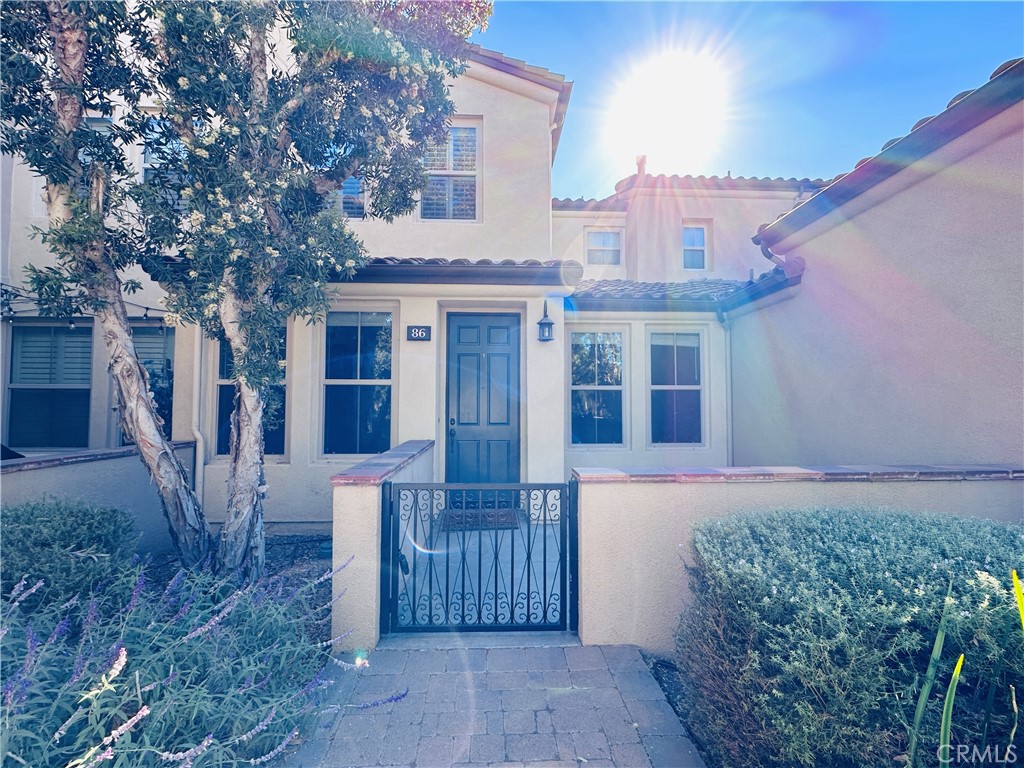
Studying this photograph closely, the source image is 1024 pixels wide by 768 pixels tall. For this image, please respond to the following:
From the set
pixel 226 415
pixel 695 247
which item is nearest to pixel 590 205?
pixel 695 247

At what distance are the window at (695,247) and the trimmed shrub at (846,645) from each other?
10.6m

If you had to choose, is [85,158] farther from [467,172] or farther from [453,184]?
[467,172]

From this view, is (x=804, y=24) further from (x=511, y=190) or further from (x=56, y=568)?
(x=56, y=568)

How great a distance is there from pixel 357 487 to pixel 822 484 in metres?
3.32

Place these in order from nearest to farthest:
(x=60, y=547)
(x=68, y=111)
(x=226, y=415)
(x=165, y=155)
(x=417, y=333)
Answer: (x=60, y=547), (x=68, y=111), (x=165, y=155), (x=417, y=333), (x=226, y=415)

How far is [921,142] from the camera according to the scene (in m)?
3.87

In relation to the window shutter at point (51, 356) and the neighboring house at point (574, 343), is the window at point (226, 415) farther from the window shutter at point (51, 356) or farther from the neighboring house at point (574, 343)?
the window shutter at point (51, 356)

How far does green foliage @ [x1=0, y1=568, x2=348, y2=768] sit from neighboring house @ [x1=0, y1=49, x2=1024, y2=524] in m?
3.15

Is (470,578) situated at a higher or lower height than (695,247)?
lower

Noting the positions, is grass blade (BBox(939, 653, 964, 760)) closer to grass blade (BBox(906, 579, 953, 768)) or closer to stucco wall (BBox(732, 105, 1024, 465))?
grass blade (BBox(906, 579, 953, 768))

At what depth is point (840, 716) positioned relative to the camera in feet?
6.16

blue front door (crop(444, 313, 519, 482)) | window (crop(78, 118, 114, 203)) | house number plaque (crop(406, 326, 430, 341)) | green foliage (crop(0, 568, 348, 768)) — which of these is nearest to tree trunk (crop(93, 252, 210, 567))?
window (crop(78, 118, 114, 203))

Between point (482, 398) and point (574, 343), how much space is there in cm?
195

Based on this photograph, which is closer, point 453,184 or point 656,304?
point 453,184
